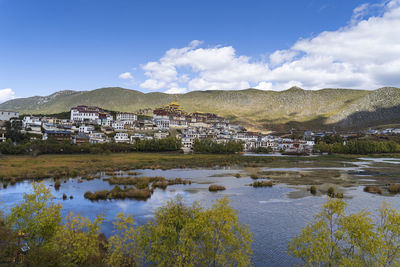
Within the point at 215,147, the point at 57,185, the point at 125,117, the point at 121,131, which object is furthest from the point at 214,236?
the point at 125,117

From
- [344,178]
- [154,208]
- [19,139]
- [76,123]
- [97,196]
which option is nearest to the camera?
[154,208]

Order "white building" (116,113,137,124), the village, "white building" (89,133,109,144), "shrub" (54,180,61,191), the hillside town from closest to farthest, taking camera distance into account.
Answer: "shrub" (54,180,61,191) < "white building" (89,133,109,144) < the village < the hillside town < "white building" (116,113,137,124)

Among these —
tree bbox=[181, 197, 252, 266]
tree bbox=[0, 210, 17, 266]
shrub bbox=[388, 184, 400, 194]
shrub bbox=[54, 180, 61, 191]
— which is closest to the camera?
tree bbox=[181, 197, 252, 266]

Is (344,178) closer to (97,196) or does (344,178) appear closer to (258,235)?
(258,235)

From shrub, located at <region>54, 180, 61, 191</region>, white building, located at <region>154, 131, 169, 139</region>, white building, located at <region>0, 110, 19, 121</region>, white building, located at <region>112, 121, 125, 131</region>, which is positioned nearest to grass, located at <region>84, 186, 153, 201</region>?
shrub, located at <region>54, 180, 61, 191</region>

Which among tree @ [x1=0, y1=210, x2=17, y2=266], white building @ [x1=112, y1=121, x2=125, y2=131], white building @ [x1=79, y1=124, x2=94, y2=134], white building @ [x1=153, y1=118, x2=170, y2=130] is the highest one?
white building @ [x1=153, y1=118, x2=170, y2=130]

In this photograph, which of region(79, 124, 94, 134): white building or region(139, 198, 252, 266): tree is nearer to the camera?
region(139, 198, 252, 266): tree

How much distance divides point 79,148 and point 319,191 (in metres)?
81.6

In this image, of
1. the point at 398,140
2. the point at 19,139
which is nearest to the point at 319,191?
the point at 19,139

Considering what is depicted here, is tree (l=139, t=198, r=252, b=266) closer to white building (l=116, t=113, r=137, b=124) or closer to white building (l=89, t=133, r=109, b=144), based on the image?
white building (l=89, t=133, r=109, b=144)

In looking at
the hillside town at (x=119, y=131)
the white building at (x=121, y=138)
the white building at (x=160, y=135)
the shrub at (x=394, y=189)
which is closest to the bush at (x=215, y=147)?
the hillside town at (x=119, y=131)

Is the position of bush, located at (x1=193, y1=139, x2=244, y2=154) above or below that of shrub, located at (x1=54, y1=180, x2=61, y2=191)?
above

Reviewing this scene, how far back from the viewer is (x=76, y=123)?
475 ft

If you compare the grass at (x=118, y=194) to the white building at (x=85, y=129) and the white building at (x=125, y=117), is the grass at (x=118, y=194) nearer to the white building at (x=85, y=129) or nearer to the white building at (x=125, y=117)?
the white building at (x=85, y=129)
